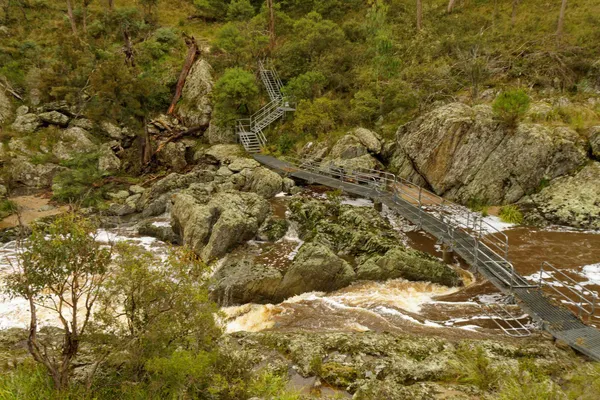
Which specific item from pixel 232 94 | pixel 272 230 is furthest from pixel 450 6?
pixel 272 230

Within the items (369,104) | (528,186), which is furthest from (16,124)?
(528,186)

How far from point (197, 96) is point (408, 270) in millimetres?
25363

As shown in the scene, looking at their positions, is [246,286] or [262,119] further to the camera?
[262,119]

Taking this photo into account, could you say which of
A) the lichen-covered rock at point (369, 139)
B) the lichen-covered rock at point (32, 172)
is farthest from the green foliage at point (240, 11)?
the lichen-covered rock at point (32, 172)

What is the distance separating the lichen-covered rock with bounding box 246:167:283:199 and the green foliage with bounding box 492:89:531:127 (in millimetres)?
12364

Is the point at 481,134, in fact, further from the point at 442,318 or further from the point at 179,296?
the point at 179,296

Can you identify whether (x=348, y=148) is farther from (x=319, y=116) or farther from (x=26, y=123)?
(x=26, y=123)

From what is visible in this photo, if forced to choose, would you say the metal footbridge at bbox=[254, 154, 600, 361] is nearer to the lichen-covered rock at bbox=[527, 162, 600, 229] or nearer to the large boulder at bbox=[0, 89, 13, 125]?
the lichen-covered rock at bbox=[527, 162, 600, 229]

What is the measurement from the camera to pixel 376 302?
1202 centimetres

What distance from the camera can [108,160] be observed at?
1080 inches

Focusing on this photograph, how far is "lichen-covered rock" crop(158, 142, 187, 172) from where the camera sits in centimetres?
2781

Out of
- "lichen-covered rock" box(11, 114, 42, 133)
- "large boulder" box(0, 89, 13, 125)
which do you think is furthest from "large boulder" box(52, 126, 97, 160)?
"large boulder" box(0, 89, 13, 125)

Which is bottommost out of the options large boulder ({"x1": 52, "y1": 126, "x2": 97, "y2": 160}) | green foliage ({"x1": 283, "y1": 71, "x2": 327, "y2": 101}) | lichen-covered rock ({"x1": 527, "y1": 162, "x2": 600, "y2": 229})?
lichen-covered rock ({"x1": 527, "y1": 162, "x2": 600, "y2": 229})

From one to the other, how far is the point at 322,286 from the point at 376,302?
1.92m
